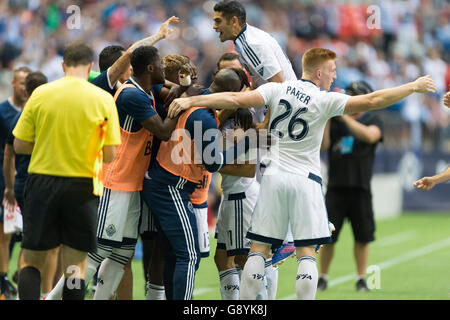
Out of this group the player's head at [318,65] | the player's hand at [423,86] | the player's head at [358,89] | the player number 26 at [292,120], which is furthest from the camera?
the player's head at [358,89]

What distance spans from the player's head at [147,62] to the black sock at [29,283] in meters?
1.92

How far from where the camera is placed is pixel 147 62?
6684mm

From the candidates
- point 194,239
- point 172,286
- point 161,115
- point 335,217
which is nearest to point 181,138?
point 161,115

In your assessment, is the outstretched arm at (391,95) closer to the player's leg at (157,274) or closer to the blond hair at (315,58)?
the blond hair at (315,58)

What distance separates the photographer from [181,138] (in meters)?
6.71

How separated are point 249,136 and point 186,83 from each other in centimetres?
77

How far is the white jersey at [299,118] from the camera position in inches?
253

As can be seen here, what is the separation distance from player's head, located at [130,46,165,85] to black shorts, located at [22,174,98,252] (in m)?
1.21

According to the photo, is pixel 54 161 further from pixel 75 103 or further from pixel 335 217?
pixel 335 217

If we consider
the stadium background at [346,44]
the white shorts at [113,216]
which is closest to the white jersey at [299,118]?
the white shorts at [113,216]

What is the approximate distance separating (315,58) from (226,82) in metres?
0.86

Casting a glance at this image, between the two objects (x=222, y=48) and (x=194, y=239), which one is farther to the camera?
(x=222, y=48)

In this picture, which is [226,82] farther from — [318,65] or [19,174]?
[19,174]

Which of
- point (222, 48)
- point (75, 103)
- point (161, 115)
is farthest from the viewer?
point (222, 48)
